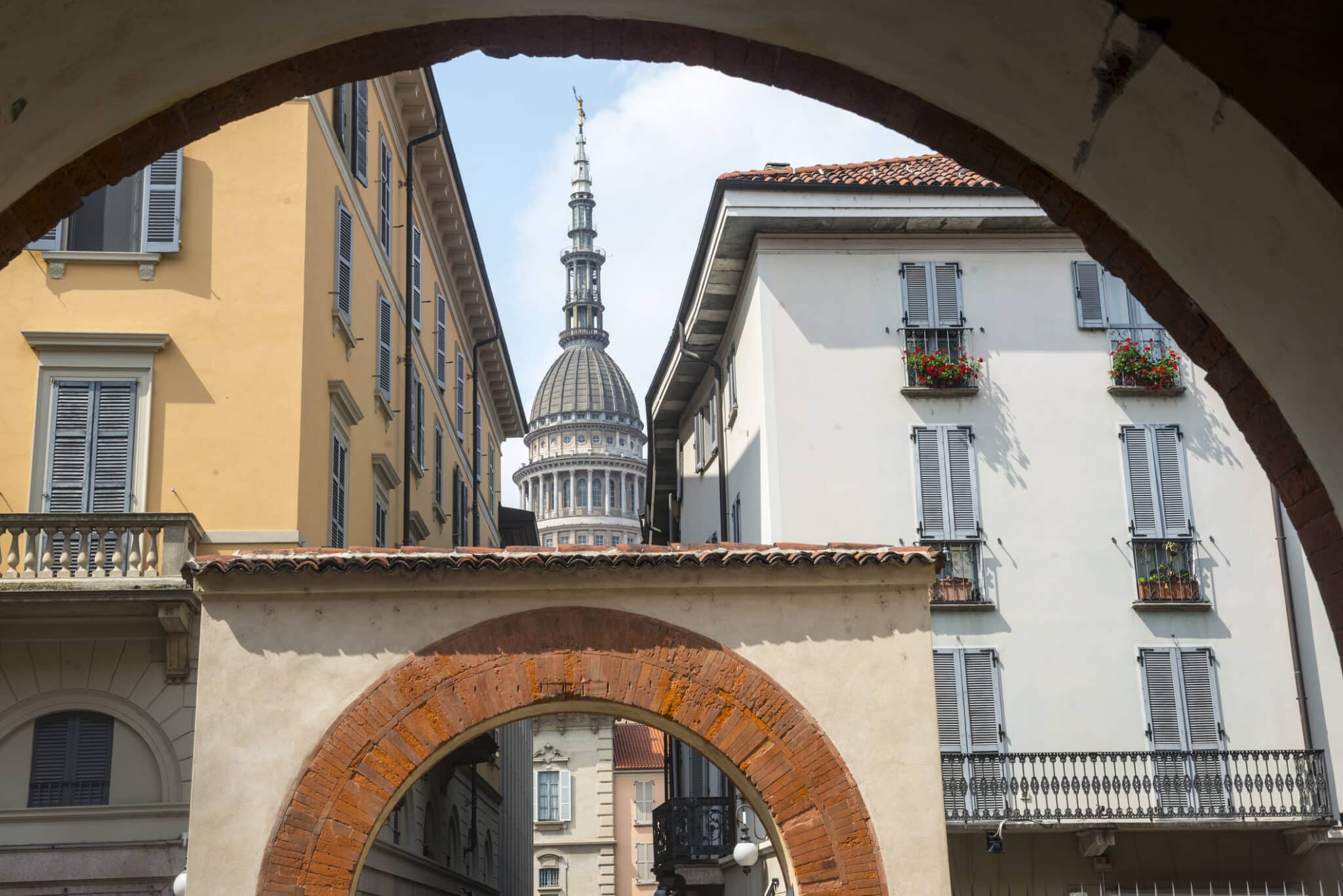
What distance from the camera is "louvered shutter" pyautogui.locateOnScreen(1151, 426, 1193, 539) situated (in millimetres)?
21578

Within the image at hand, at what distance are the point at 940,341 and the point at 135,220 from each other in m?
10.9

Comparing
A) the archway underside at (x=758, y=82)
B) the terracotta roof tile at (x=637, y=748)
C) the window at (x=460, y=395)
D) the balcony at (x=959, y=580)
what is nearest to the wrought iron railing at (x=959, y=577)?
the balcony at (x=959, y=580)

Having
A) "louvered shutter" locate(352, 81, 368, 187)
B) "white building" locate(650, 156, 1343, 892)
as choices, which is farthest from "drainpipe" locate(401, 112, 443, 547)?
"white building" locate(650, 156, 1343, 892)

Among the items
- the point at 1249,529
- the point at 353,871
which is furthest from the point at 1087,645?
the point at 353,871

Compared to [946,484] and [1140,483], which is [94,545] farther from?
[1140,483]

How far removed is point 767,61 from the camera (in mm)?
4809

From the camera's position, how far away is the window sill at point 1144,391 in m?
22.0

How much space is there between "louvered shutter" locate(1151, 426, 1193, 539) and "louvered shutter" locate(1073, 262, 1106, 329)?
5.86 feet

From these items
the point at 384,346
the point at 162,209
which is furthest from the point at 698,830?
the point at 162,209

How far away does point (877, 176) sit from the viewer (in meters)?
23.0

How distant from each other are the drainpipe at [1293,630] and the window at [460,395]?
743 inches

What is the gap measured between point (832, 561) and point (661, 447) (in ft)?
70.0

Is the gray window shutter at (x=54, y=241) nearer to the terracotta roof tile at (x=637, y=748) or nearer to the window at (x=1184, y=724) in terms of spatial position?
the window at (x=1184, y=724)

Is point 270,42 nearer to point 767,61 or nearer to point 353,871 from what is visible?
point 767,61
